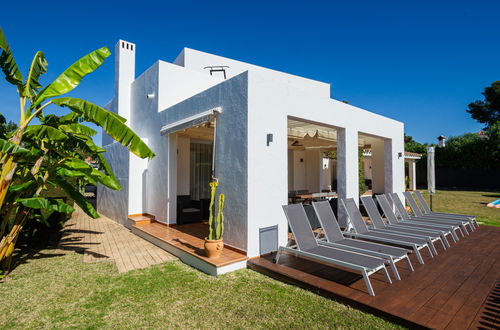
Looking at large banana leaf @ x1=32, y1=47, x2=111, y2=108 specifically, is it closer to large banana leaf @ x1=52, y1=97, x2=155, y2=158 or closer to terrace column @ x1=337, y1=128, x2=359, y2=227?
large banana leaf @ x1=52, y1=97, x2=155, y2=158

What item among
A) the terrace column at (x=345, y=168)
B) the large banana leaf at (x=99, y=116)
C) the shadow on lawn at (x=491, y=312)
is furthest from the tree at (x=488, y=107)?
the large banana leaf at (x=99, y=116)

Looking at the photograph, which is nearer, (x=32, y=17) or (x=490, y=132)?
(x=32, y=17)

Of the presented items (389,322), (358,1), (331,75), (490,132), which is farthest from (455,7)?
(490,132)

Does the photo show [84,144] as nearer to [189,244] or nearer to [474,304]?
[189,244]

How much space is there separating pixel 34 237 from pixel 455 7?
22.7 m

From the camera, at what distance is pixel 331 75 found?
24.1 meters

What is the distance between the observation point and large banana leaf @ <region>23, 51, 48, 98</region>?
6.83m

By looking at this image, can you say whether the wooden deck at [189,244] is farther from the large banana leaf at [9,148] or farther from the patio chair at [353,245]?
the large banana leaf at [9,148]

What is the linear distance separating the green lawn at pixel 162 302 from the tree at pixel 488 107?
2101 inches

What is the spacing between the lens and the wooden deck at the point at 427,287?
421 centimetres

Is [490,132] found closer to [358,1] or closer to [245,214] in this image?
[358,1]

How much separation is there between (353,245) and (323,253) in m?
1.03

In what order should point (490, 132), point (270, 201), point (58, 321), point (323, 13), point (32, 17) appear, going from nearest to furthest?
1. point (58, 321)
2. point (270, 201)
3. point (32, 17)
4. point (323, 13)
5. point (490, 132)

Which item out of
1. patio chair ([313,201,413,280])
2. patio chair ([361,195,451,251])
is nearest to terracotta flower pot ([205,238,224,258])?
patio chair ([313,201,413,280])
